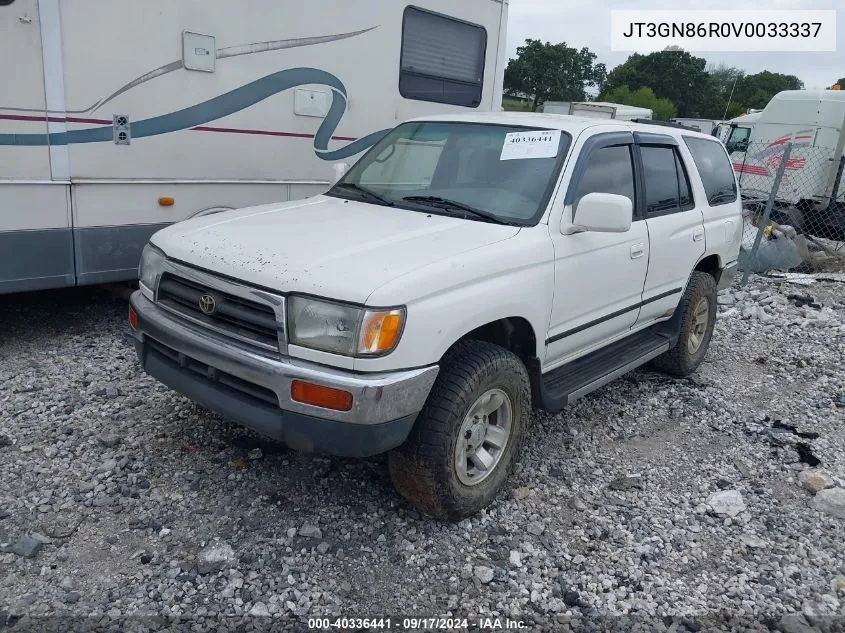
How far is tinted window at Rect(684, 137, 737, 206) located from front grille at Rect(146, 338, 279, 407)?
Answer: 3.79 meters

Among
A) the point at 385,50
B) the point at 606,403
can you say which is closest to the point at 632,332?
the point at 606,403

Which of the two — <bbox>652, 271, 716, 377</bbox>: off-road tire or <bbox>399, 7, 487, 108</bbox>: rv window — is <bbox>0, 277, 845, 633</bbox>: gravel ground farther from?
<bbox>399, 7, 487, 108</bbox>: rv window

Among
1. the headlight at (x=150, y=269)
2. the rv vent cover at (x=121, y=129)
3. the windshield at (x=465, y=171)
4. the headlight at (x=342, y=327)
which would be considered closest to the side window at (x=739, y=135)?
the windshield at (x=465, y=171)

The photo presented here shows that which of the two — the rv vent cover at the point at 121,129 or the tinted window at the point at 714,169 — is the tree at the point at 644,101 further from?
the rv vent cover at the point at 121,129

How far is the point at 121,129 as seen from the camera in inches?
207

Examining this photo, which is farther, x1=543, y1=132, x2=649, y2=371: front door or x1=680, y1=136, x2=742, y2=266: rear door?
x1=680, y1=136, x2=742, y2=266: rear door

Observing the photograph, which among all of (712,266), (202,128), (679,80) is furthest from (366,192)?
(679,80)

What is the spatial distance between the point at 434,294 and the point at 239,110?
141 inches

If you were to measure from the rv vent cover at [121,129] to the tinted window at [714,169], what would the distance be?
408 centimetres

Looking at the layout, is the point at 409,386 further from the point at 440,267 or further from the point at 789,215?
the point at 789,215

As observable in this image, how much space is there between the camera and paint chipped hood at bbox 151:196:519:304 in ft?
9.91

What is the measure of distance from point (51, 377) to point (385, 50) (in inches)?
158

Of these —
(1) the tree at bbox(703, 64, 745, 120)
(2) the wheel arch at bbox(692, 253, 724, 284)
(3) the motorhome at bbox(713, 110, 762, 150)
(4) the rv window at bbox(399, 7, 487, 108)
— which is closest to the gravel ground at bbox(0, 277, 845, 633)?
(2) the wheel arch at bbox(692, 253, 724, 284)

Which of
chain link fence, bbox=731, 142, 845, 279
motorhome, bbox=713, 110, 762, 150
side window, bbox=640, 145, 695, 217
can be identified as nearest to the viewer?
side window, bbox=640, 145, 695, 217
